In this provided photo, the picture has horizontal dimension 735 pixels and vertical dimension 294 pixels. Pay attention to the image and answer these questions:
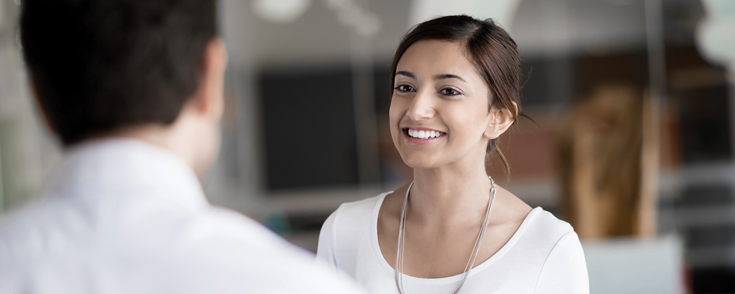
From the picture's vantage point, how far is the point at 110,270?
510 mm

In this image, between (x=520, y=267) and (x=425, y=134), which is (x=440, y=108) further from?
(x=520, y=267)

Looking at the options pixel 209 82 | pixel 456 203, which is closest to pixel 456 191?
pixel 456 203

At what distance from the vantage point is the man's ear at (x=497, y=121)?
139cm

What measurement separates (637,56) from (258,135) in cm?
335

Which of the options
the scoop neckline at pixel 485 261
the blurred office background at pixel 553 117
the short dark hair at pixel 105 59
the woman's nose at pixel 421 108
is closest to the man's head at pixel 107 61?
the short dark hair at pixel 105 59

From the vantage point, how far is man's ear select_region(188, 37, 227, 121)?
2.07 feet

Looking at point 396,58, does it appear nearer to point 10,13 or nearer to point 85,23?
point 85,23

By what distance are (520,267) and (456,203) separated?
22 cm

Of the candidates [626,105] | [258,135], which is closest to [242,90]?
[258,135]

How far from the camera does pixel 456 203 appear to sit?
4.68ft

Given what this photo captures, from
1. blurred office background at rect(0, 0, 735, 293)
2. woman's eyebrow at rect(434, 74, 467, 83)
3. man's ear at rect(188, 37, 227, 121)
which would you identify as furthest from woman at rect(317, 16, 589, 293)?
blurred office background at rect(0, 0, 735, 293)

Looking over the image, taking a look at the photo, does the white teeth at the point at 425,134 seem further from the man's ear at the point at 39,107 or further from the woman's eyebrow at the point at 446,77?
the man's ear at the point at 39,107

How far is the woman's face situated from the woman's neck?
7cm

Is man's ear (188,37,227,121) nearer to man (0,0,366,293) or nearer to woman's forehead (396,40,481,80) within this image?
man (0,0,366,293)
